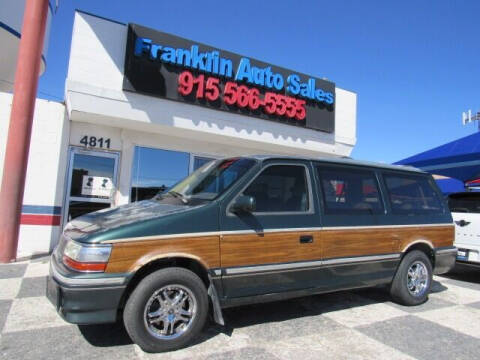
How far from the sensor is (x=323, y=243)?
13.8 ft

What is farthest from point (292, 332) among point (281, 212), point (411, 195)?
point (411, 195)

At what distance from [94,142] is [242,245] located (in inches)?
247

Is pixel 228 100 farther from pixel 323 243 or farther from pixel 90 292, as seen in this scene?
pixel 90 292

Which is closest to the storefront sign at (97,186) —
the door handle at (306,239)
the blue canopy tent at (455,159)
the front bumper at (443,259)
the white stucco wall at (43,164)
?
the white stucco wall at (43,164)

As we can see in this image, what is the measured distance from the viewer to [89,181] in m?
8.66

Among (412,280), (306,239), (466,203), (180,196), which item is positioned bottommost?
(412,280)

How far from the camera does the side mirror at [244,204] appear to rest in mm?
3584

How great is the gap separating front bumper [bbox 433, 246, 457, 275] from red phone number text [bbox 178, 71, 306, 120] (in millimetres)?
5832

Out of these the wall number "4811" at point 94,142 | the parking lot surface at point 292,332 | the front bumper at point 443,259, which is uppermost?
the wall number "4811" at point 94,142

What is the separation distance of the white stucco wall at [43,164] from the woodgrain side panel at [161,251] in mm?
5790

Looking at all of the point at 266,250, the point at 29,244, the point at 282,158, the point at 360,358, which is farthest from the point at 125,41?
the point at 360,358

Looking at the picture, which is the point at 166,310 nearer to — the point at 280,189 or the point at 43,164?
the point at 280,189

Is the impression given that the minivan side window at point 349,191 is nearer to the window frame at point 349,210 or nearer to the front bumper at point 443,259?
the window frame at point 349,210

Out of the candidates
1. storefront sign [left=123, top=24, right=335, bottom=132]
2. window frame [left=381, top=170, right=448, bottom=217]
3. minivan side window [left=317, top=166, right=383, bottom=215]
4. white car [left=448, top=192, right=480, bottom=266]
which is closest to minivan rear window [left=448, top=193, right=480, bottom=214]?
white car [left=448, top=192, right=480, bottom=266]
